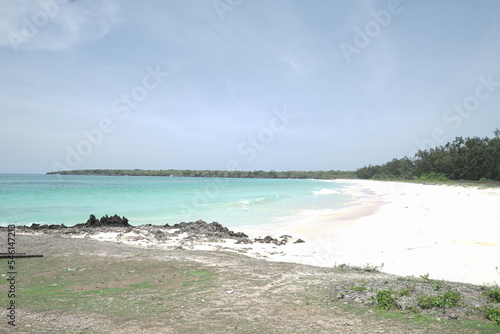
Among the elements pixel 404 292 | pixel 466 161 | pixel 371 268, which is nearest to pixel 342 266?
pixel 371 268

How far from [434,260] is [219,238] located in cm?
870

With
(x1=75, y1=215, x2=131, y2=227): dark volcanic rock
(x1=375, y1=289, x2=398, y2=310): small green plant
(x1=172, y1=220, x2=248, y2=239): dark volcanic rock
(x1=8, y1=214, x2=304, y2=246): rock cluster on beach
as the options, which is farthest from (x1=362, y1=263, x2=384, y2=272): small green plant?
(x1=75, y1=215, x2=131, y2=227): dark volcanic rock

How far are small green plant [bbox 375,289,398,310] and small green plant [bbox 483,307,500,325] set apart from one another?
4.40 ft

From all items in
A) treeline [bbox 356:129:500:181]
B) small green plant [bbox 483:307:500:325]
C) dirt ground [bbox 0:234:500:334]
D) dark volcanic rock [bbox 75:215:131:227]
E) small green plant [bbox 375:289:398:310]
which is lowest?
dark volcanic rock [bbox 75:215:131:227]

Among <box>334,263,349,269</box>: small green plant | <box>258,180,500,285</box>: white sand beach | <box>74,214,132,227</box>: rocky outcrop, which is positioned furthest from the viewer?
<box>74,214,132,227</box>: rocky outcrop

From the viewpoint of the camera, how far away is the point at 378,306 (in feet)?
18.4

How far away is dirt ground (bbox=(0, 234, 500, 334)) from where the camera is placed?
15.9ft

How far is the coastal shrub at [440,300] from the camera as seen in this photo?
550 centimetres

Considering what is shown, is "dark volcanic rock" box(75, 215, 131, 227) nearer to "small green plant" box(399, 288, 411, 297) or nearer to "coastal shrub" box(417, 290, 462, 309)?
"small green plant" box(399, 288, 411, 297)

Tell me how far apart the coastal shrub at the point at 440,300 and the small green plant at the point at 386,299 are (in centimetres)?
44

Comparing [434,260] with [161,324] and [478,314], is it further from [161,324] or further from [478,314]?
[161,324]

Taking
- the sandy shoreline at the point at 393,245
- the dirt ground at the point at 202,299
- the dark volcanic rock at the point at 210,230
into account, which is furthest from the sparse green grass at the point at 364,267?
the dark volcanic rock at the point at 210,230

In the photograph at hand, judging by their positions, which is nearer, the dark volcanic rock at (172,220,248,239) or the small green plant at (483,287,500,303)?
the small green plant at (483,287,500,303)

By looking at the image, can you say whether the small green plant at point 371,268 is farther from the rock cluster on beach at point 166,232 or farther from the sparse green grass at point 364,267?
the rock cluster on beach at point 166,232
